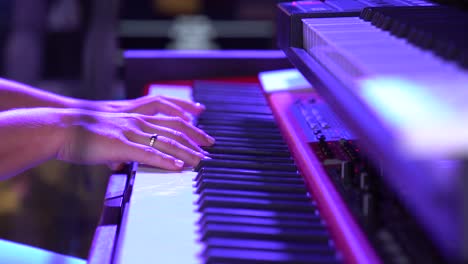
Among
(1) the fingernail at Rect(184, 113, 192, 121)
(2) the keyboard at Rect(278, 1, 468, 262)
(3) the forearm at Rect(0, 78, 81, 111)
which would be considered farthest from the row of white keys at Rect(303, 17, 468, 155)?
(3) the forearm at Rect(0, 78, 81, 111)

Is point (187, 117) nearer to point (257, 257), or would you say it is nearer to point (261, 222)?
→ point (261, 222)

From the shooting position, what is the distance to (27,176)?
2.98 m

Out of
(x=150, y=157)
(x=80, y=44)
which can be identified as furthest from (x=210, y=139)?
(x=80, y=44)

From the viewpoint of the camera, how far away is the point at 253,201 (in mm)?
1151

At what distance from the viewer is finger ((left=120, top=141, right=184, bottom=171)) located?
131 cm

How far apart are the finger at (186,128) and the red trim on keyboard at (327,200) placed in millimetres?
192

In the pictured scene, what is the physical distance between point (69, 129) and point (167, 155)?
213 millimetres

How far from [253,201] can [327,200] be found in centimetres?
13

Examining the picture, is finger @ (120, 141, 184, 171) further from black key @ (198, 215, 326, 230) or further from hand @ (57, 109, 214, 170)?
black key @ (198, 215, 326, 230)

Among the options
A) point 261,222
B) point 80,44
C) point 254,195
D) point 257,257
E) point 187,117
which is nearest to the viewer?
point 257,257

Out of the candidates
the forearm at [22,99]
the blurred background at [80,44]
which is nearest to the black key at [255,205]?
the forearm at [22,99]

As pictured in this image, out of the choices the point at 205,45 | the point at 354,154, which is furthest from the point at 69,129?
the point at 205,45

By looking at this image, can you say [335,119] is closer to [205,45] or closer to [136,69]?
[136,69]

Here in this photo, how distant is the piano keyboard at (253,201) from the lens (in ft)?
3.25
